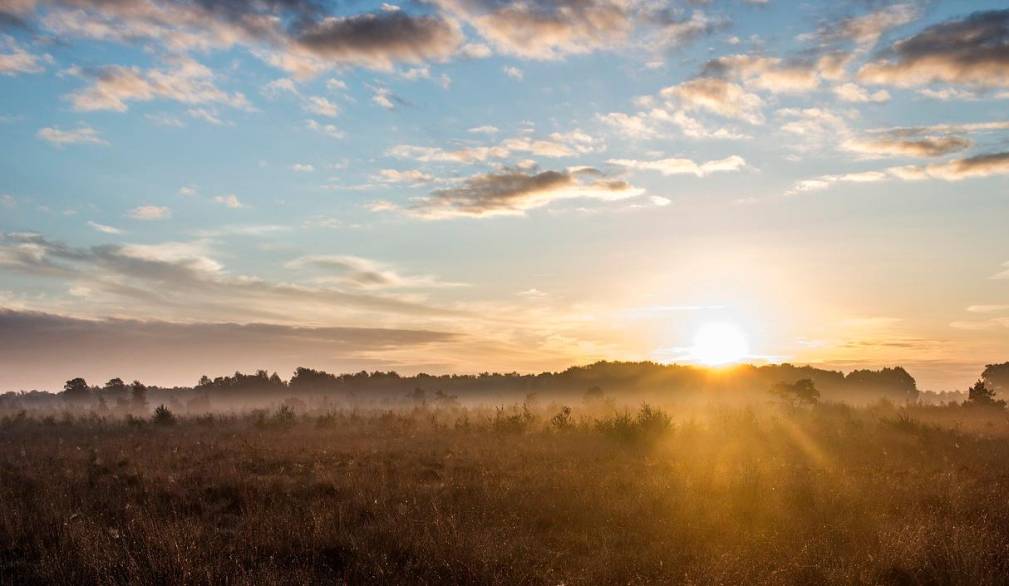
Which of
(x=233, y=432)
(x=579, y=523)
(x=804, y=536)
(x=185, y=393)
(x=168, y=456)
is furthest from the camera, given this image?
(x=185, y=393)

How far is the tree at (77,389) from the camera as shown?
6431 centimetres

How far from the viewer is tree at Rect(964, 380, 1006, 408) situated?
31.6 m

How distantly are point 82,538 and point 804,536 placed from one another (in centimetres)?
915

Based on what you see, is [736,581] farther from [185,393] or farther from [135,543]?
[185,393]

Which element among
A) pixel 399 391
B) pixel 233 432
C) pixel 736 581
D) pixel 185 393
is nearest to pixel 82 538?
pixel 736 581

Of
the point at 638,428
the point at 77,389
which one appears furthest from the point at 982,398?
the point at 77,389

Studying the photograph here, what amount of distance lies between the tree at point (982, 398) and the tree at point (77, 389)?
2961 inches

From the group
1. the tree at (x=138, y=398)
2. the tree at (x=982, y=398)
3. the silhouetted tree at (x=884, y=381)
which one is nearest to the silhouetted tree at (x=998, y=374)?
the silhouetted tree at (x=884, y=381)

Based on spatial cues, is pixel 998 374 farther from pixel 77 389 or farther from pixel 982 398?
pixel 77 389

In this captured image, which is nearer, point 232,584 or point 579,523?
point 232,584

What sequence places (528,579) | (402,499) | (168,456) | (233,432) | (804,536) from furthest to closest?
(233,432)
(168,456)
(402,499)
(804,536)
(528,579)

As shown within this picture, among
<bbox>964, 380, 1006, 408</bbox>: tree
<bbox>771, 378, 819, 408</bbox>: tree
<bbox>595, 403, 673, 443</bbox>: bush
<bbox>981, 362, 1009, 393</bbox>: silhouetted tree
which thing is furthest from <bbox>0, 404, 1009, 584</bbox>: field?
<bbox>981, 362, 1009, 393</bbox>: silhouetted tree

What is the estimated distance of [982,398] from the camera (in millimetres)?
32469

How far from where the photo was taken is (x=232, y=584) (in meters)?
6.19
